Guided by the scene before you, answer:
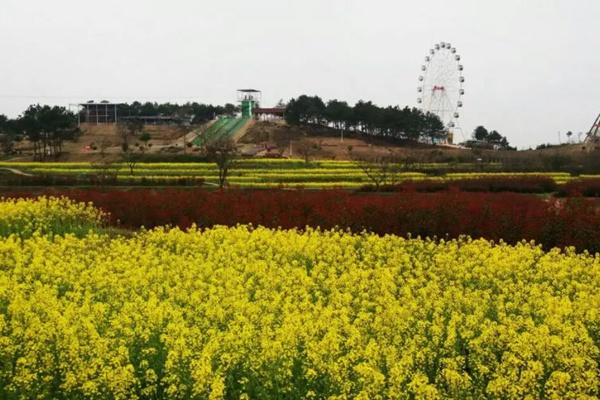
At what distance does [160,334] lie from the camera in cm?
637

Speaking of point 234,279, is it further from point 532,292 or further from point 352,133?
point 352,133

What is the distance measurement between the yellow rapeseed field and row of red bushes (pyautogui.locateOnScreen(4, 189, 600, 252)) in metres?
3.71

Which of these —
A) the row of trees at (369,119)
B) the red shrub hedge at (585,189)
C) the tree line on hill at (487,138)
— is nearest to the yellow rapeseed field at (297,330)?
the red shrub hedge at (585,189)

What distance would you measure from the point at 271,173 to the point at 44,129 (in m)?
30.7

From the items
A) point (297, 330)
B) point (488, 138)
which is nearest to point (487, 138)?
point (488, 138)

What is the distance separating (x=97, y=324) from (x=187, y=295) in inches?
55.3

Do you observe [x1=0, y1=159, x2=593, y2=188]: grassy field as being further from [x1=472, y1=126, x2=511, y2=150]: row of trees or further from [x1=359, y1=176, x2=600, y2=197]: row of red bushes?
[x1=472, y1=126, x2=511, y2=150]: row of trees

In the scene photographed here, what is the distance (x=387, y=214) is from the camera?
15250 mm

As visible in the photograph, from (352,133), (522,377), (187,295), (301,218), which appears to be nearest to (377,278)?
(187,295)

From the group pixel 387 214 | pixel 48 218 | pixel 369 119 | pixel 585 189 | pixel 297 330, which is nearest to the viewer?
pixel 297 330

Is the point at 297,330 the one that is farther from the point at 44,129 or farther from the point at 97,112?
the point at 97,112

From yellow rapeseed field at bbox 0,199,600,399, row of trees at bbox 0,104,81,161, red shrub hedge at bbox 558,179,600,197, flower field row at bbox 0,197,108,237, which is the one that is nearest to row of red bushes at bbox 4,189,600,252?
flower field row at bbox 0,197,108,237

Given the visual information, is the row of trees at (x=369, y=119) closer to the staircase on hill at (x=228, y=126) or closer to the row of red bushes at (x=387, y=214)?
the staircase on hill at (x=228, y=126)

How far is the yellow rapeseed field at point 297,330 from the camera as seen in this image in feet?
17.1
